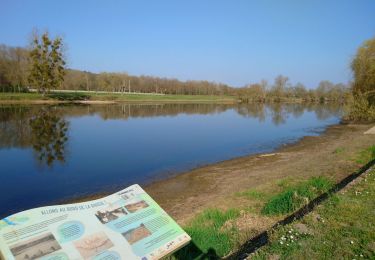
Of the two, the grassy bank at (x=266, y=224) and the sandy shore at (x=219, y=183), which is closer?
the grassy bank at (x=266, y=224)

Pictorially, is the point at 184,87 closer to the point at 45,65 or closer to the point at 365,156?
the point at 45,65

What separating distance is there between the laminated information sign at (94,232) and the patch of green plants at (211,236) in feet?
4.91

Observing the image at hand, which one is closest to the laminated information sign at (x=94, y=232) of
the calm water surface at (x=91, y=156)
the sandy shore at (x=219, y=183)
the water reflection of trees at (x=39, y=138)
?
the sandy shore at (x=219, y=183)

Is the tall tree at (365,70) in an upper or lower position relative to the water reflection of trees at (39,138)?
upper

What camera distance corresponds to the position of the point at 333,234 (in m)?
4.69

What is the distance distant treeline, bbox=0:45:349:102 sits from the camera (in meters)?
94.7

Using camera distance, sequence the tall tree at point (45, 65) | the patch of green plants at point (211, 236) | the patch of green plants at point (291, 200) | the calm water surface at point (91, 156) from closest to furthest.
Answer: the patch of green plants at point (211, 236), the patch of green plants at point (291, 200), the calm water surface at point (91, 156), the tall tree at point (45, 65)

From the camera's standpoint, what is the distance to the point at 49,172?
1329cm

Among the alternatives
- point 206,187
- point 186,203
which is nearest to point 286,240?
point 186,203

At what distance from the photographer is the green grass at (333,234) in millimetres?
4094

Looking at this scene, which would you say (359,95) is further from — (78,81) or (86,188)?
(78,81)

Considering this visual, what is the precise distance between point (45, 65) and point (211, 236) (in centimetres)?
6058

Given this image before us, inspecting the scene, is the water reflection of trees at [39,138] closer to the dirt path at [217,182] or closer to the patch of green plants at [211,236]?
the dirt path at [217,182]

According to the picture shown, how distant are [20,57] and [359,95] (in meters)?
68.0
